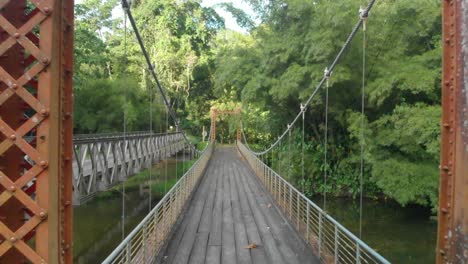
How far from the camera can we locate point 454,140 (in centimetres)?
168

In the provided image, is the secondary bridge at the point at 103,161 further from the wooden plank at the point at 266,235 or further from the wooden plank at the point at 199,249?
the wooden plank at the point at 266,235

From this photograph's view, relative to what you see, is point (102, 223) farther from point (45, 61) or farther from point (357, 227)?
point (45, 61)

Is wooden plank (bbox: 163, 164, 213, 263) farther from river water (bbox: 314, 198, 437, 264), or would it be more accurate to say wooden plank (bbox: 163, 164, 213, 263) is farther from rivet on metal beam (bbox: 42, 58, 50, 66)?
river water (bbox: 314, 198, 437, 264)

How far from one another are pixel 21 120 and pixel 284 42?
12.6 meters

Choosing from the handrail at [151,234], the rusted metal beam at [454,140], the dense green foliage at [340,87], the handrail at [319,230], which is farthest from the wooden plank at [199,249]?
the rusted metal beam at [454,140]

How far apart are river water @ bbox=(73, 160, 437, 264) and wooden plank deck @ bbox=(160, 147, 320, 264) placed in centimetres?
277

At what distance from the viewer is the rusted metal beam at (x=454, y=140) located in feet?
5.32

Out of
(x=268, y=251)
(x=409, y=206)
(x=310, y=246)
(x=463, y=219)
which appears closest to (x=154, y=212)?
(x=268, y=251)

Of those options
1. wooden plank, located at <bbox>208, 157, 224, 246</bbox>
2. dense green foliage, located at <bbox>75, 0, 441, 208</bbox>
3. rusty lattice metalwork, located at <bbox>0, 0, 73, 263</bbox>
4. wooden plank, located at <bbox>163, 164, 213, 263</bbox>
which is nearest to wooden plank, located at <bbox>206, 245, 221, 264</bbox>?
wooden plank, located at <bbox>208, 157, 224, 246</bbox>

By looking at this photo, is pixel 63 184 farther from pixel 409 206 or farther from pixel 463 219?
pixel 409 206

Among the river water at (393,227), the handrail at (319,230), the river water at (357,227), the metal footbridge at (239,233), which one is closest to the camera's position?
the handrail at (319,230)

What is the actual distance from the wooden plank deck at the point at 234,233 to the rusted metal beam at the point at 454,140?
12.4 feet

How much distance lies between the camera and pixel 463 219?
1632mm

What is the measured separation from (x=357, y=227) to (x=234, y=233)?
6.12 m
